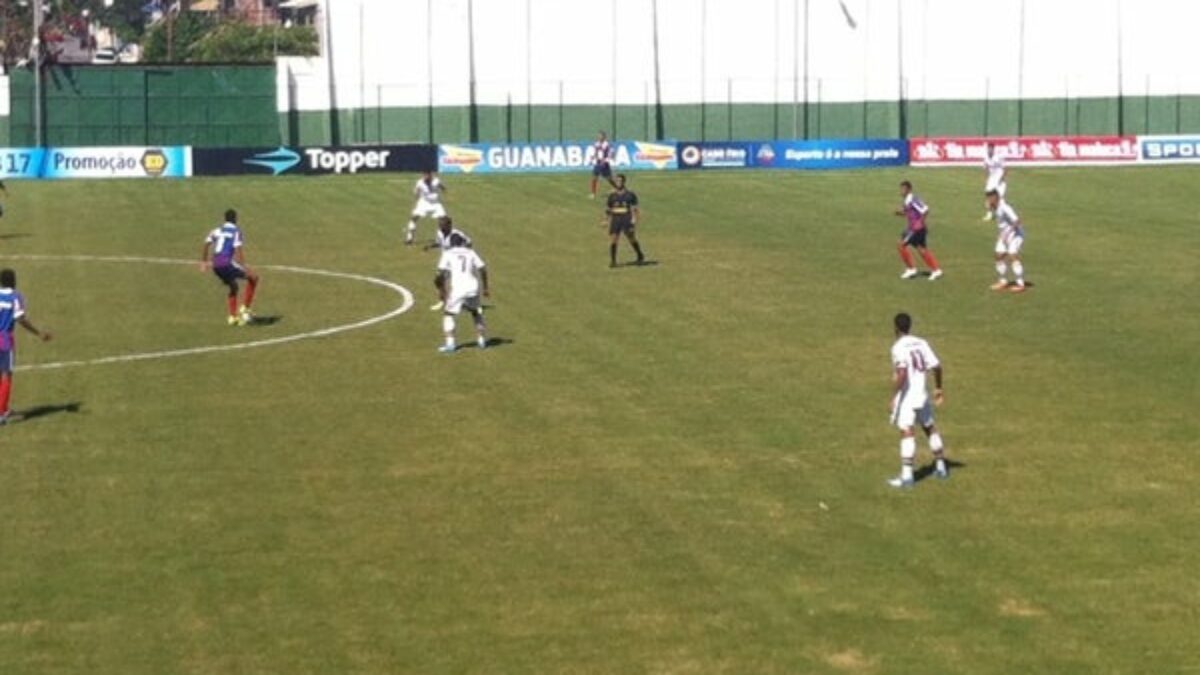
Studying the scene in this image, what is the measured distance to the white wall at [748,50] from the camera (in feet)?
365

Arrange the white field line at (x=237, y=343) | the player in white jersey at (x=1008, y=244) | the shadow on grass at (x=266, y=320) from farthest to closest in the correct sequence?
the player in white jersey at (x=1008, y=244), the shadow on grass at (x=266, y=320), the white field line at (x=237, y=343)

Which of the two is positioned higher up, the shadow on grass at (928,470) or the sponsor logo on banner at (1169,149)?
the sponsor logo on banner at (1169,149)

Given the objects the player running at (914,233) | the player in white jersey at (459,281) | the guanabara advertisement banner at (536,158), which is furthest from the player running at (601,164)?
the player in white jersey at (459,281)

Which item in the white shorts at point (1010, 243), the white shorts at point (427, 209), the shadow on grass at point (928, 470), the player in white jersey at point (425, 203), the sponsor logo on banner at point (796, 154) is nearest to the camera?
the shadow on grass at point (928, 470)

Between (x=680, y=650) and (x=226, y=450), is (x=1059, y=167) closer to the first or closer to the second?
(x=226, y=450)

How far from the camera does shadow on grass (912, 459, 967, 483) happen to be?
86.7 ft

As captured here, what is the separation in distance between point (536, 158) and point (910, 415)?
66895 mm

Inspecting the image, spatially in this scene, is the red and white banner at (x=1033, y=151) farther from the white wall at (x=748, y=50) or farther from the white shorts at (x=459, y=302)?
the white shorts at (x=459, y=302)

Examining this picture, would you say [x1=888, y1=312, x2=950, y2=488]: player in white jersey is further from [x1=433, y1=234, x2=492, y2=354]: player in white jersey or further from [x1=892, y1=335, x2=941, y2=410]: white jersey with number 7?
[x1=433, y1=234, x2=492, y2=354]: player in white jersey

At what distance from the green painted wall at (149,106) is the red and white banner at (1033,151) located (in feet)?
115

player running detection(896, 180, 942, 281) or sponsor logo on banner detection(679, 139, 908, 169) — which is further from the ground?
sponsor logo on banner detection(679, 139, 908, 169)

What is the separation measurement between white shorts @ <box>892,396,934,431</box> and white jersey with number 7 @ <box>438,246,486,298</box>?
12.3 metres

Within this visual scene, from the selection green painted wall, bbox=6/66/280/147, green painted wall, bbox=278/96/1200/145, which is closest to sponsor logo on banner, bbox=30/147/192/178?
green painted wall, bbox=6/66/280/147

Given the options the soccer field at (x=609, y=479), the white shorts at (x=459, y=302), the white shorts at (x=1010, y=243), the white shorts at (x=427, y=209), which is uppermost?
the white shorts at (x=427, y=209)
